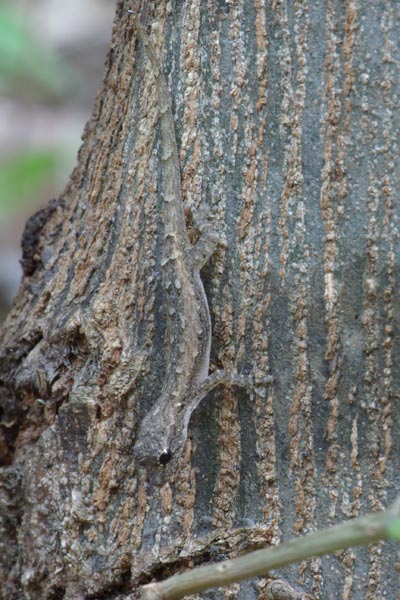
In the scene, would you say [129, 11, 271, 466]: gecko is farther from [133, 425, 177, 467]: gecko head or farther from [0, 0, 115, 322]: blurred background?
[0, 0, 115, 322]: blurred background

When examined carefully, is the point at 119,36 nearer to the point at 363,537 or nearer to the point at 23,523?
the point at 23,523

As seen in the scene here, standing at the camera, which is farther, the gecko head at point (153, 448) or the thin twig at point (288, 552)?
the gecko head at point (153, 448)

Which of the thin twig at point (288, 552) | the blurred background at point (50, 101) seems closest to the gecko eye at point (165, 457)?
the thin twig at point (288, 552)

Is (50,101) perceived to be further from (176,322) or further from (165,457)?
(165,457)

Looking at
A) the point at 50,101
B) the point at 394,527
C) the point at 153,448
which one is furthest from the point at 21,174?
the point at 50,101

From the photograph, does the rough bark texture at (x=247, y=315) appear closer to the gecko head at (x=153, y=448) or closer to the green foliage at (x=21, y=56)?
the gecko head at (x=153, y=448)

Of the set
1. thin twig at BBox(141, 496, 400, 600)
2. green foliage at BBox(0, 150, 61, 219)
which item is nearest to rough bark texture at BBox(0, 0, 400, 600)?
thin twig at BBox(141, 496, 400, 600)

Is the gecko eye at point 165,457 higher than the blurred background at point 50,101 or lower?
lower
